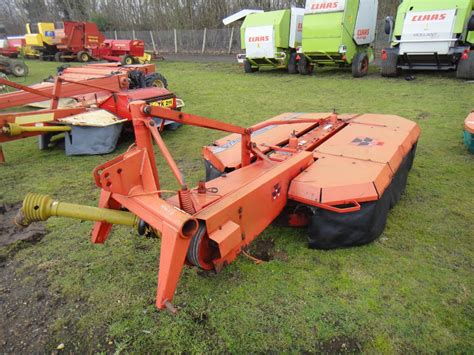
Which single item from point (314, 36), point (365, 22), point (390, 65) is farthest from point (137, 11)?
point (390, 65)

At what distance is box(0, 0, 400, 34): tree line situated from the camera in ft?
68.2

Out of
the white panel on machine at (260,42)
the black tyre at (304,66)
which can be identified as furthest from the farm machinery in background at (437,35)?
the white panel on machine at (260,42)

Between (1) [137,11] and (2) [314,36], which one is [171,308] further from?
(1) [137,11]

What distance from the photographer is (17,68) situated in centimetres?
1321

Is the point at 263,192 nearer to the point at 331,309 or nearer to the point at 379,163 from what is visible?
the point at 331,309

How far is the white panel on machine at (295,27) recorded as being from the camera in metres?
10.8

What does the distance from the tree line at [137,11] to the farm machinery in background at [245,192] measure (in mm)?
15044

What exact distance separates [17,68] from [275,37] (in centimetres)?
958

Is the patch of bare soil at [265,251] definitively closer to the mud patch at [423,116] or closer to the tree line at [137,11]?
the mud patch at [423,116]

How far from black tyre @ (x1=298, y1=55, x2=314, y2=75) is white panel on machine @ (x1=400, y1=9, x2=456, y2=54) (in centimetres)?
284

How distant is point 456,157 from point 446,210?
1.42m

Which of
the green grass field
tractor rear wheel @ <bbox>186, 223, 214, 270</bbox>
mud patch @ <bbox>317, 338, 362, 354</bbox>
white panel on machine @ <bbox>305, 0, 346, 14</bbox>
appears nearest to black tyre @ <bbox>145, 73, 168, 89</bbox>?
the green grass field

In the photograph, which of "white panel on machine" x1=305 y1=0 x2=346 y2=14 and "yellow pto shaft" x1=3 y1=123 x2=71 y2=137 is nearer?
"yellow pto shaft" x1=3 y1=123 x2=71 y2=137

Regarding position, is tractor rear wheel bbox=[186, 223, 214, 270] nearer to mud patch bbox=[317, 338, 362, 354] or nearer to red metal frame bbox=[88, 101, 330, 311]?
red metal frame bbox=[88, 101, 330, 311]
